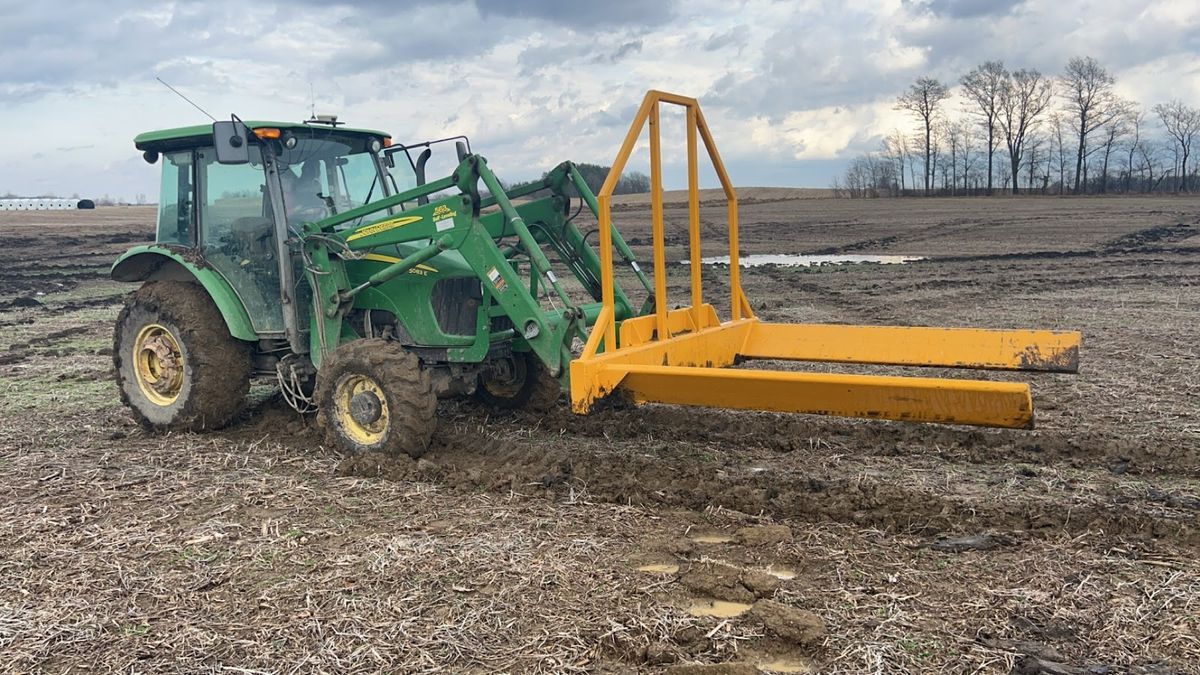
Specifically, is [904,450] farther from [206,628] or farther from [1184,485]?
[206,628]

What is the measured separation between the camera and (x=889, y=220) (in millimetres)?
34875

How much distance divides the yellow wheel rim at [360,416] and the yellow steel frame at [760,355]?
149 cm

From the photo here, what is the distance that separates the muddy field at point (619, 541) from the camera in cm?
377

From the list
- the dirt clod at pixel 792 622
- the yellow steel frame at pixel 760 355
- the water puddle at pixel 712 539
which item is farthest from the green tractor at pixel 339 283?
the dirt clod at pixel 792 622

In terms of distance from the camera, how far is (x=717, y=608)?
161 inches

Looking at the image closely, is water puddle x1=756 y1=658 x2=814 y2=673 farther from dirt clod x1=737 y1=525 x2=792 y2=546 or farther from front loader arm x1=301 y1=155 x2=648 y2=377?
front loader arm x1=301 y1=155 x2=648 y2=377

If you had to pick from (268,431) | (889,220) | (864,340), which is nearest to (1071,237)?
(889,220)

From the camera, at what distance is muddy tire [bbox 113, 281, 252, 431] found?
7.30 meters

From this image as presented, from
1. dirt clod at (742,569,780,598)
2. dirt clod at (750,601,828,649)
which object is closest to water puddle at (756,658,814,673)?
dirt clod at (750,601,828,649)

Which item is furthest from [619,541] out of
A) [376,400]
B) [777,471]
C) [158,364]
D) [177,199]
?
[177,199]

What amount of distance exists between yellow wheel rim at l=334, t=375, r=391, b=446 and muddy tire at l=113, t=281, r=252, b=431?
1.29m

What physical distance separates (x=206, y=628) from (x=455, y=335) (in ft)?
10.5

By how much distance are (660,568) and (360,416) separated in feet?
8.99

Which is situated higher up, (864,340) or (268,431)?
(864,340)
